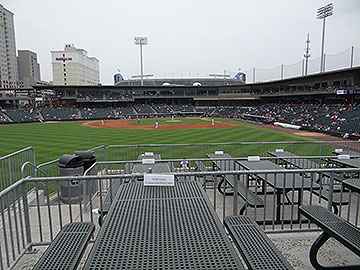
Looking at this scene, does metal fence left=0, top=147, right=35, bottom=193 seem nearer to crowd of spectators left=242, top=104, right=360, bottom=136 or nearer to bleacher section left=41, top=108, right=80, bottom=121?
crowd of spectators left=242, top=104, right=360, bottom=136

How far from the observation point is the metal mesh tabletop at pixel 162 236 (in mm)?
2105

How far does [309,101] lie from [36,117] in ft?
198

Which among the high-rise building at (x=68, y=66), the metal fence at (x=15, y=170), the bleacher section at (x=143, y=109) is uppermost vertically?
the high-rise building at (x=68, y=66)

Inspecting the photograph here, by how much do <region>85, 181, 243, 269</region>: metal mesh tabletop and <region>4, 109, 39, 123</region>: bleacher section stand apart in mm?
55672

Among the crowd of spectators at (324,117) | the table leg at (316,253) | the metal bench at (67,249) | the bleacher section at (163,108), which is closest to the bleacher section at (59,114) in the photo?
the bleacher section at (163,108)

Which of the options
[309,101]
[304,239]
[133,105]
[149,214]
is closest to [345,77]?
[309,101]

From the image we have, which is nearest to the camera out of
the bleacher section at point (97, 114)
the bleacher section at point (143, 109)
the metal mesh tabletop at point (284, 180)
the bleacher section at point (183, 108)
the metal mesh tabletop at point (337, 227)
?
the metal mesh tabletop at point (337, 227)

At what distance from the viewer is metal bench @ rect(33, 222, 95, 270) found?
2551 mm

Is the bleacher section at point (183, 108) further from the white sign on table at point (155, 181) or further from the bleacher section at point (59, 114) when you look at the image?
the white sign on table at point (155, 181)

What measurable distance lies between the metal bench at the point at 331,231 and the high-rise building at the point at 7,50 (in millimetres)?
150257

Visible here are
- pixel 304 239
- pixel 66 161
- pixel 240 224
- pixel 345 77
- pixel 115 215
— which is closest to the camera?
pixel 115 215

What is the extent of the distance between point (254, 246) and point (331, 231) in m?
1.30

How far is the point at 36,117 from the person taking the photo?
2034 inches

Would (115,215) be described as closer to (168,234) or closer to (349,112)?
(168,234)
